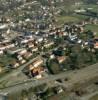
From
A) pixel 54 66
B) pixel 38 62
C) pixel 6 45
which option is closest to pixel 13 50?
pixel 6 45

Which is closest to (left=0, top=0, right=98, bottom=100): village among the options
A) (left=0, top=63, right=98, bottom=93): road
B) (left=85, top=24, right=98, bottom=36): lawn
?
(left=85, top=24, right=98, bottom=36): lawn

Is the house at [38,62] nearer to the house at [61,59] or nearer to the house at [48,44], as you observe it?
the house at [61,59]

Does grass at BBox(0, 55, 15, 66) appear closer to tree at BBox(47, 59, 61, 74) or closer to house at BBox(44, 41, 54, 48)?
tree at BBox(47, 59, 61, 74)

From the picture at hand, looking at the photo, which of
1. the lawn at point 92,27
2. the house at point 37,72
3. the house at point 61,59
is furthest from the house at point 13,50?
the lawn at point 92,27

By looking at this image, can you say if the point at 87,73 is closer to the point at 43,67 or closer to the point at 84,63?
the point at 84,63

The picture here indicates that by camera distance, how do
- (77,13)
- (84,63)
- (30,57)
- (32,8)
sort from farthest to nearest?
(32,8)
(77,13)
(30,57)
(84,63)

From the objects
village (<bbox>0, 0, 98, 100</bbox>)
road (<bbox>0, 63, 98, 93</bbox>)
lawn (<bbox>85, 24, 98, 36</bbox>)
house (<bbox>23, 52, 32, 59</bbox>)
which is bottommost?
lawn (<bbox>85, 24, 98, 36</bbox>)

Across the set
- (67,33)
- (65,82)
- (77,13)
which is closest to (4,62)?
(65,82)

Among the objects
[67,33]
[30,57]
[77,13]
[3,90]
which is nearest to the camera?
[3,90]
